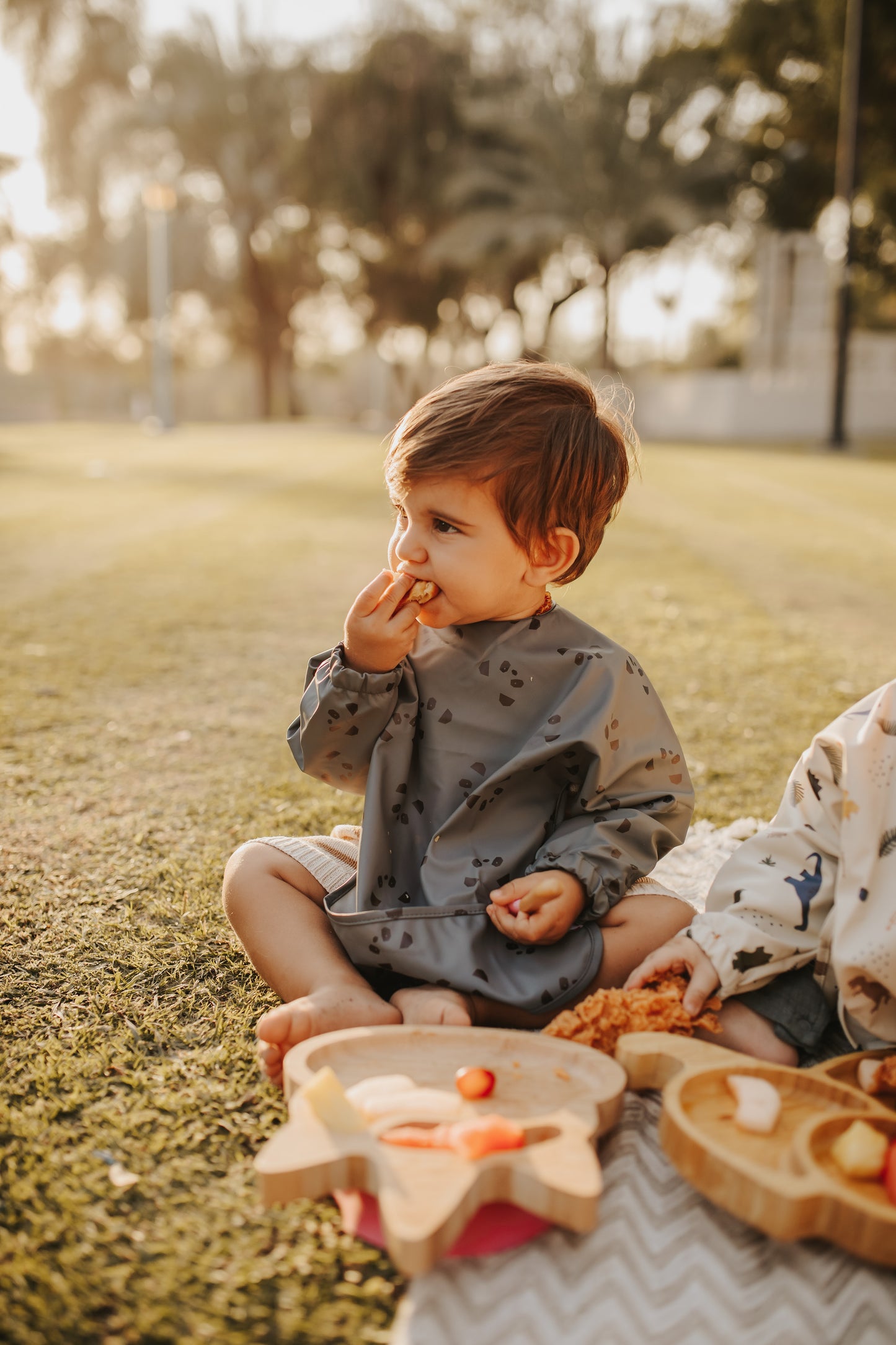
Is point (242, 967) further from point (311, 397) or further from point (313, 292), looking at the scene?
point (311, 397)

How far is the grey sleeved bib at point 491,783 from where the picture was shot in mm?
1754

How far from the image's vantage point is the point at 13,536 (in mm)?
7230

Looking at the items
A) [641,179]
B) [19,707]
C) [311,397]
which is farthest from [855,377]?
[19,707]

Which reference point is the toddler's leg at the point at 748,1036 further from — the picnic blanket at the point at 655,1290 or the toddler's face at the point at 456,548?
the toddler's face at the point at 456,548

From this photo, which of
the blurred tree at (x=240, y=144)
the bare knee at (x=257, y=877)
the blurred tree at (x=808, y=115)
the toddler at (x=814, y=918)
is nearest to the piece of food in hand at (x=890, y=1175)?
the toddler at (x=814, y=918)

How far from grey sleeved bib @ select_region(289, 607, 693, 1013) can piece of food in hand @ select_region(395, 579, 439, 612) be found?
0.13 m

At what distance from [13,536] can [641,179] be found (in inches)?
864

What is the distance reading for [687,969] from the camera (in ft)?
5.69

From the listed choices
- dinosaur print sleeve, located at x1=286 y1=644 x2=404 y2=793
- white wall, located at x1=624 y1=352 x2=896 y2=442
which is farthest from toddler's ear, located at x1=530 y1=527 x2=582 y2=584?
white wall, located at x1=624 y1=352 x2=896 y2=442

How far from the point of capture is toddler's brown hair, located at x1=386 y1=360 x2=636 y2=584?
1.80 metres

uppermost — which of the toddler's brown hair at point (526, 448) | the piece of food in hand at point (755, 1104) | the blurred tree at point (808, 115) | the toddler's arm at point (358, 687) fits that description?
the blurred tree at point (808, 115)

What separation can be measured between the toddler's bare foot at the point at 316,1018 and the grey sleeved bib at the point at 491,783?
9 centimetres

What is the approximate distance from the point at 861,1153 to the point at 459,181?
27.7m

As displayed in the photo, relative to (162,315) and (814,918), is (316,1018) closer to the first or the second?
(814,918)
